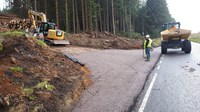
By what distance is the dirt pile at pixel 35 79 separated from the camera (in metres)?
7.50

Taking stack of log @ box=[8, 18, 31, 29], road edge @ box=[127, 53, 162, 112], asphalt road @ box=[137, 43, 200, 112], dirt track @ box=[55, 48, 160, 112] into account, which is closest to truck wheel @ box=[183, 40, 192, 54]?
dirt track @ box=[55, 48, 160, 112]

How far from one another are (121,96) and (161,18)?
2753 inches

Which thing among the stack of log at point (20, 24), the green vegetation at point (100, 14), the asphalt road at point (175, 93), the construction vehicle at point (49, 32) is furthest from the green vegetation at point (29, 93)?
the green vegetation at point (100, 14)

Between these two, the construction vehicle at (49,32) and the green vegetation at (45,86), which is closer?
the green vegetation at (45,86)

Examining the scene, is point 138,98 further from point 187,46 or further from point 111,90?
point 187,46

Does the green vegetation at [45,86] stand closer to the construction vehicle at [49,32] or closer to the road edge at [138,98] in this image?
the road edge at [138,98]

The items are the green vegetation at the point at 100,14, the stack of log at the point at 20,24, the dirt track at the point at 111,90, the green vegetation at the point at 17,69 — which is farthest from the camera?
the green vegetation at the point at 100,14

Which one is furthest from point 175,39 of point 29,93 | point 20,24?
point 29,93

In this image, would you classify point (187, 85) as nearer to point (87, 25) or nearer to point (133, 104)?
point (133, 104)

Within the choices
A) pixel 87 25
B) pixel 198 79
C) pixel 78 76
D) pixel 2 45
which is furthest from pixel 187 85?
pixel 87 25

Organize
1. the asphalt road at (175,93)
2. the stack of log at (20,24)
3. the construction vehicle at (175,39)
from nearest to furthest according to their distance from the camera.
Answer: the asphalt road at (175,93) → the construction vehicle at (175,39) → the stack of log at (20,24)

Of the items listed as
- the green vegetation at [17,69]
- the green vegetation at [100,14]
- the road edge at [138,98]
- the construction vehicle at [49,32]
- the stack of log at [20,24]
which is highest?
the green vegetation at [100,14]

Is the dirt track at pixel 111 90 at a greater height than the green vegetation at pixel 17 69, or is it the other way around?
the green vegetation at pixel 17 69

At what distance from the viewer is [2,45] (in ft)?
40.2
